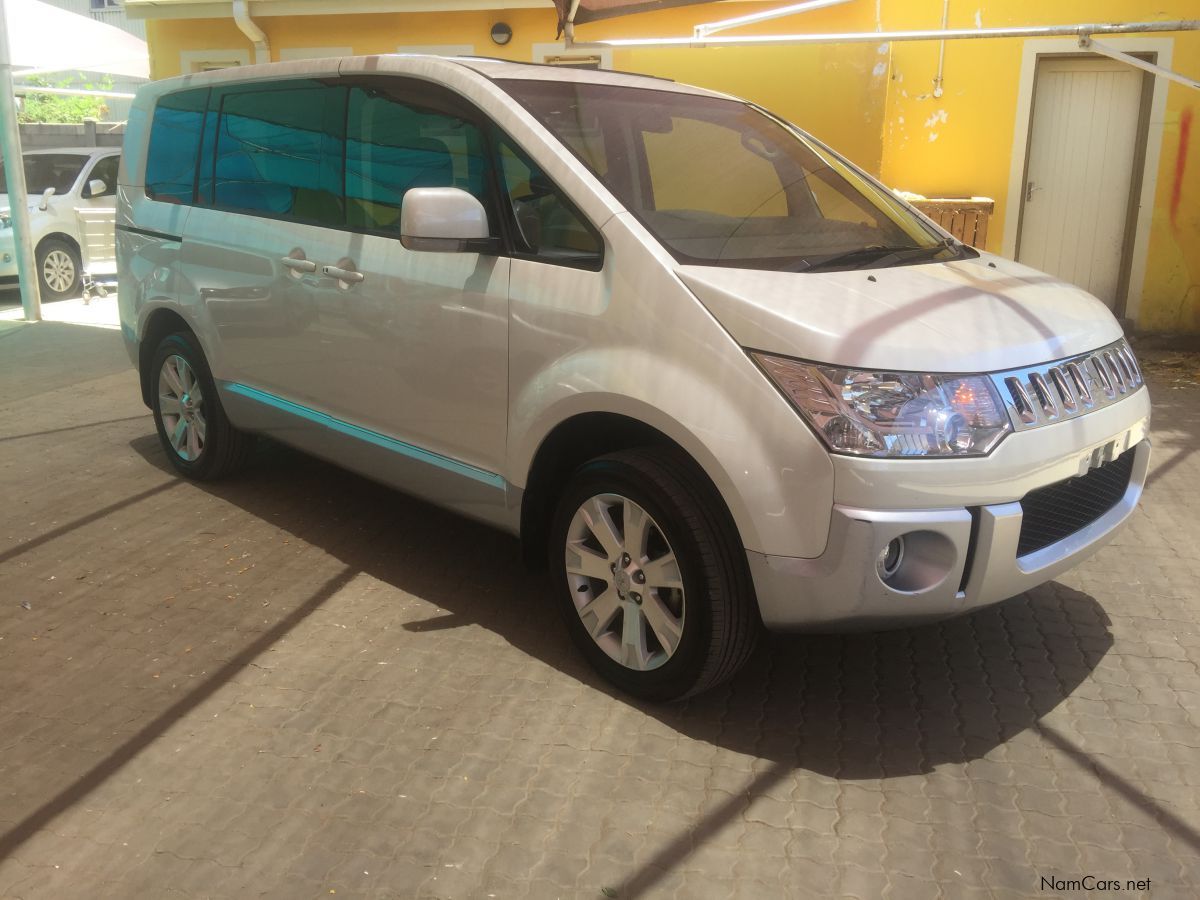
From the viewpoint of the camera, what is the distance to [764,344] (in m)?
2.98

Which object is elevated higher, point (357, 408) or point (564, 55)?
point (564, 55)

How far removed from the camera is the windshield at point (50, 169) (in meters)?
13.3

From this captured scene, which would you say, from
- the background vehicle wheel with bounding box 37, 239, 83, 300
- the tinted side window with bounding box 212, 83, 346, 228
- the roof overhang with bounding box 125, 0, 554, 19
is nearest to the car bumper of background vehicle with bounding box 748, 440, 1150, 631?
the tinted side window with bounding box 212, 83, 346, 228

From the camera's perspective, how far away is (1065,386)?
320 cm

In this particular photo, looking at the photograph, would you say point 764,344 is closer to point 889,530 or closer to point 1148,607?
point 889,530

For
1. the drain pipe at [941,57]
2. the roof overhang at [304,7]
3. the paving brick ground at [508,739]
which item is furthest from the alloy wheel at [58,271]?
the drain pipe at [941,57]

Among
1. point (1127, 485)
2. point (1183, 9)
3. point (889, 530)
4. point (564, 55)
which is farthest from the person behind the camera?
point (564, 55)

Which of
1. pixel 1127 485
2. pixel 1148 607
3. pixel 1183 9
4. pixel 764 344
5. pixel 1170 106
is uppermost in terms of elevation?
pixel 1183 9

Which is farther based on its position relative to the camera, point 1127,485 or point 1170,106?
point 1170,106

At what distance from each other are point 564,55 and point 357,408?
26.7 feet

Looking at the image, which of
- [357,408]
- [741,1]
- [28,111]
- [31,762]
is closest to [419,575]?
[357,408]

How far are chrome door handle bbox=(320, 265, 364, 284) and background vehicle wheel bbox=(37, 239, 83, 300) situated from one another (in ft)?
32.6

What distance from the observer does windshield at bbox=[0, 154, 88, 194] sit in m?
13.3

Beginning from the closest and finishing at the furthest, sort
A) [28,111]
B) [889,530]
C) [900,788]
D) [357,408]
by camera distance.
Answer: [889,530]
[900,788]
[357,408]
[28,111]
